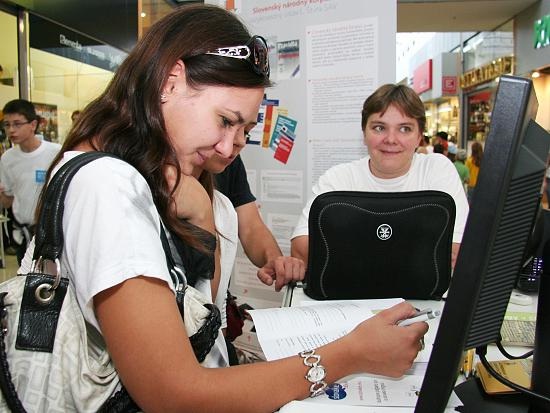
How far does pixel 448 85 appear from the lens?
1438cm

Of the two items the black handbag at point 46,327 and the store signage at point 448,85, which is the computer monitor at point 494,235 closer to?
the black handbag at point 46,327

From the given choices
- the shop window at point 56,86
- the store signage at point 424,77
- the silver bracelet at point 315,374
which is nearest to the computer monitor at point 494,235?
the silver bracelet at point 315,374

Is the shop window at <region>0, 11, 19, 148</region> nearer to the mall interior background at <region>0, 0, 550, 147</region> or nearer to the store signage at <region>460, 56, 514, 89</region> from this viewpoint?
the mall interior background at <region>0, 0, 550, 147</region>

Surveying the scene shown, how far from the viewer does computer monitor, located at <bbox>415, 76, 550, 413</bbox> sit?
474mm

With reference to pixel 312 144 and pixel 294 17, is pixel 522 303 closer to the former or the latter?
pixel 312 144

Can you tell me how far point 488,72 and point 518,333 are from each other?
10756 millimetres

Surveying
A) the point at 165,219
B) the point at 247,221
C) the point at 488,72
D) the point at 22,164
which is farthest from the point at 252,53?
the point at 488,72

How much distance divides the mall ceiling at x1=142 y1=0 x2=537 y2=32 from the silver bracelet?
24.1ft

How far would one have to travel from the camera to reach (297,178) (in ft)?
9.27

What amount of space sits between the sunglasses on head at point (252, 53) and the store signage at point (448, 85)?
1450cm

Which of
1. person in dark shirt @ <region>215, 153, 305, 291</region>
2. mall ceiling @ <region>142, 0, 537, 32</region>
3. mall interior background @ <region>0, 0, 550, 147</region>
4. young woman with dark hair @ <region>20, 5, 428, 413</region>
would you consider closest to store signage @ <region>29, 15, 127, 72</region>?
mall interior background @ <region>0, 0, 550, 147</region>

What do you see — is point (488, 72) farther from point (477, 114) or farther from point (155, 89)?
point (155, 89)

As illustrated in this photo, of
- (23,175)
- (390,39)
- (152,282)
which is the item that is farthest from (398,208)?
(23,175)

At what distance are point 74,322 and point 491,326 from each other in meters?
0.57
